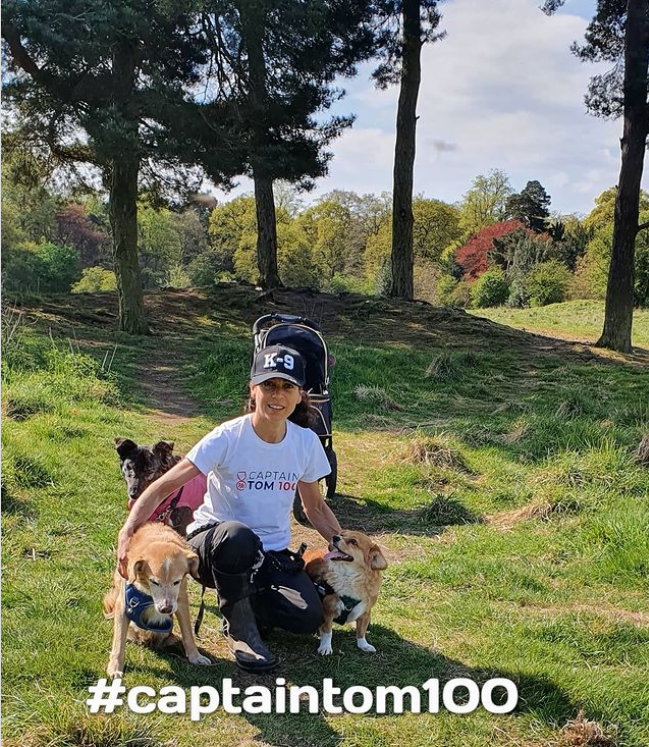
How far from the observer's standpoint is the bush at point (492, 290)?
1100 inches

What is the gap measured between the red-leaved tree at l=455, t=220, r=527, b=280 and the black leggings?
31.3 meters

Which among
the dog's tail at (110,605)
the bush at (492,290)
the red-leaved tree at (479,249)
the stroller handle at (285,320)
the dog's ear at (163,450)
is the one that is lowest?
the dog's tail at (110,605)

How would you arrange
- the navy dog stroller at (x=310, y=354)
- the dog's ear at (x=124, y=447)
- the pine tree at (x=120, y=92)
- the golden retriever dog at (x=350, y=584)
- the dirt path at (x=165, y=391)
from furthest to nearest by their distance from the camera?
the pine tree at (x=120, y=92) → the dirt path at (x=165, y=391) → the navy dog stroller at (x=310, y=354) → the dog's ear at (x=124, y=447) → the golden retriever dog at (x=350, y=584)

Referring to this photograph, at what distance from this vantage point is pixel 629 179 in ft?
42.9

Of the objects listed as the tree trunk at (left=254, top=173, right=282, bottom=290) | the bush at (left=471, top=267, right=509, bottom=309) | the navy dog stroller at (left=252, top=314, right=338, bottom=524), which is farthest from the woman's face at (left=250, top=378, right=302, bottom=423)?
the bush at (left=471, top=267, right=509, bottom=309)

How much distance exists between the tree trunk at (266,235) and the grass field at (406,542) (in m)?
5.80

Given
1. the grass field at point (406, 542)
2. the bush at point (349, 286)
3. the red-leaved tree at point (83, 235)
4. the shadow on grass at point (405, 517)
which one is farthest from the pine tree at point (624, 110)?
the red-leaved tree at point (83, 235)

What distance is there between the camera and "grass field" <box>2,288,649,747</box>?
250 centimetres

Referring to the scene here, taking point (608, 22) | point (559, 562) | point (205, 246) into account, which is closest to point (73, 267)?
point (205, 246)

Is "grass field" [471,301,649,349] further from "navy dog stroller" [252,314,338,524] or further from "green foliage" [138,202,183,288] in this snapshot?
"green foliage" [138,202,183,288]

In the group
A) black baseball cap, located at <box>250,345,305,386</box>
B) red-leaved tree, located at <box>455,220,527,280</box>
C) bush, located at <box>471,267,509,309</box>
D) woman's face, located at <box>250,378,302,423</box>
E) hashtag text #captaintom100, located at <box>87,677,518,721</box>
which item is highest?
red-leaved tree, located at <box>455,220,527,280</box>

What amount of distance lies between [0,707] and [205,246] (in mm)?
41108

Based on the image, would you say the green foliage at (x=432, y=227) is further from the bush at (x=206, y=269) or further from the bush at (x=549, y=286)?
the bush at (x=549, y=286)

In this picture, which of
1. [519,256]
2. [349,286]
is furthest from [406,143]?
[349,286]
